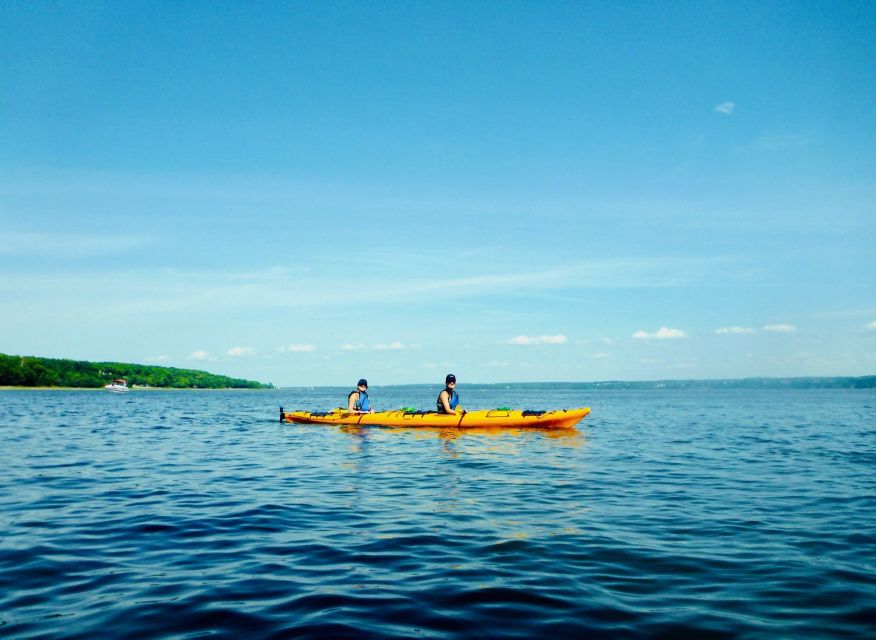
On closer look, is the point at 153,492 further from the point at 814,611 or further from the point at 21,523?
the point at 814,611

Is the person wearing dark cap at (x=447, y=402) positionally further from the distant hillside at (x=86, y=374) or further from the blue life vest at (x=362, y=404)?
the distant hillside at (x=86, y=374)

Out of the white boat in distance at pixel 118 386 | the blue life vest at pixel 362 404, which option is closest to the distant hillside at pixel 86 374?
the white boat in distance at pixel 118 386

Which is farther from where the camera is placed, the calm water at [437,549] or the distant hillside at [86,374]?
the distant hillside at [86,374]

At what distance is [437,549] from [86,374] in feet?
497

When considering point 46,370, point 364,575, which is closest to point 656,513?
point 364,575

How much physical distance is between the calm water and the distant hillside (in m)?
122

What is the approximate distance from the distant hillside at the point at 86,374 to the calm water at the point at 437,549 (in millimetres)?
121682

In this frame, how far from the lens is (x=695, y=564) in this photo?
6559 millimetres

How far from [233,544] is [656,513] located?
6593 millimetres

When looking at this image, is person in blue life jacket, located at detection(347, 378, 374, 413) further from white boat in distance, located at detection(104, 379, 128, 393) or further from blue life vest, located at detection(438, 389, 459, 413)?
white boat in distance, located at detection(104, 379, 128, 393)

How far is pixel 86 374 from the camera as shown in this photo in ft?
436

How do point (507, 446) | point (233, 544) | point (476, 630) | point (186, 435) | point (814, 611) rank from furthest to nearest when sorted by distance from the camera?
1. point (186, 435)
2. point (507, 446)
3. point (233, 544)
4. point (814, 611)
5. point (476, 630)

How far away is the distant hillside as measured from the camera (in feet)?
368

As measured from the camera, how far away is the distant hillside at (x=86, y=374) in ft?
368
